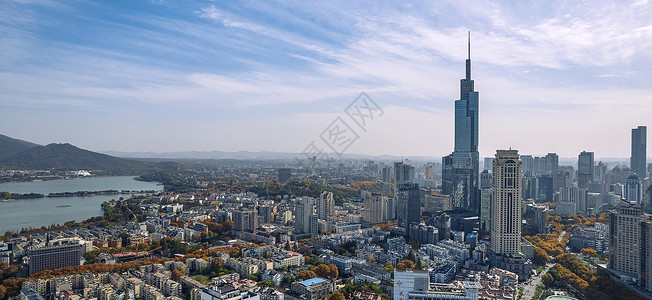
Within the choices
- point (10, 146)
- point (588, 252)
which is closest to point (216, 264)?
point (588, 252)

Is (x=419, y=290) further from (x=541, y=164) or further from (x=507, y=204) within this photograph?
(x=541, y=164)

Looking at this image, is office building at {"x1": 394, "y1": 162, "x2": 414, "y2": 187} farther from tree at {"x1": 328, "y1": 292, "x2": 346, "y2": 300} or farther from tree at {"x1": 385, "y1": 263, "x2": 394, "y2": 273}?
tree at {"x1": 328, "y1": 292, "x2": 346, "y2": 300}

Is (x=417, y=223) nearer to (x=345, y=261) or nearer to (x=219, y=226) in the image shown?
(x=345, y=261)

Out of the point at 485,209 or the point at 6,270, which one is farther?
the point at 485,209

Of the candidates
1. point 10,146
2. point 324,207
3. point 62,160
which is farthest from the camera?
point 10,146

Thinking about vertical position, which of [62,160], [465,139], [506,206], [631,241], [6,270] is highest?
[465,139]

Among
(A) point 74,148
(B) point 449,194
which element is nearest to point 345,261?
(B) point 449,194

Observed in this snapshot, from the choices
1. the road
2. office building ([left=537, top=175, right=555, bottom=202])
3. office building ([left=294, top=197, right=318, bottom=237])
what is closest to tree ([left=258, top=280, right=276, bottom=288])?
the road
